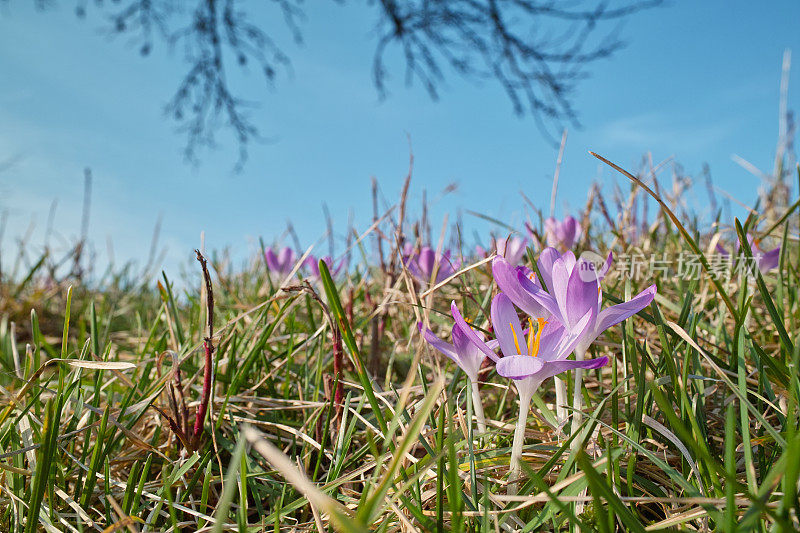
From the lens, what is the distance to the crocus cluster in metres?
0.61

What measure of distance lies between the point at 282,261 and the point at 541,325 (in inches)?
72.2

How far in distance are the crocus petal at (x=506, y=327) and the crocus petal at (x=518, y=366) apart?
0.09 meters

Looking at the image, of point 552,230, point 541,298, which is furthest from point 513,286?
point 552,230

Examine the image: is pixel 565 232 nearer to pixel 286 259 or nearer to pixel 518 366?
pixel 286 259

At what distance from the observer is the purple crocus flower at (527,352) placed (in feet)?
1.91

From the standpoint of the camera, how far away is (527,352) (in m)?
0.71

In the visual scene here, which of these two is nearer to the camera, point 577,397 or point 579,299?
point 579,299

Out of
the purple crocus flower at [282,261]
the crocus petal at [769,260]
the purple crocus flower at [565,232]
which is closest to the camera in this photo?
the crocus petal at [769,260]

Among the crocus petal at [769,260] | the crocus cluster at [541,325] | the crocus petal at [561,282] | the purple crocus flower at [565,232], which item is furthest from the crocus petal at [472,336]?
the crocus petal at [769,260]

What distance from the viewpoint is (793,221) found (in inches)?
180

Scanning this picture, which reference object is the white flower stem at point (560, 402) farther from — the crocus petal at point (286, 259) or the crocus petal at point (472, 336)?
the crocus petal at point (286, 259)

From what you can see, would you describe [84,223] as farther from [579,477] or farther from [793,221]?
[793,221]

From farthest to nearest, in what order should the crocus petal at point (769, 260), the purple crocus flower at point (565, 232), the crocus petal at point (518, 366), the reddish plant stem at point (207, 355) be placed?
1. the purple crocus flower at point (565, 232)
2. the crocus petal at point (769, 260)
3. the reddish plant stem at point (207, 355)
4. the crocus petal at point (518, 366)

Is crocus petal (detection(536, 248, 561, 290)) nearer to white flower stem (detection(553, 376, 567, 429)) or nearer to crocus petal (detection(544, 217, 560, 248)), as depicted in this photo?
white flower stem (detection(553, 376, 567, 429))
